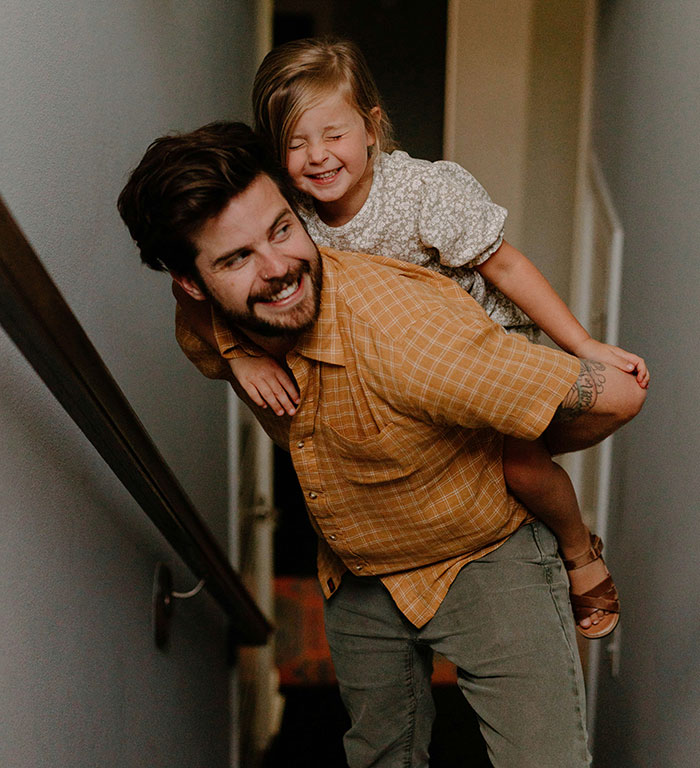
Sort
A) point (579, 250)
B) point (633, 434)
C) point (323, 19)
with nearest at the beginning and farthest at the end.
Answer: point (633, 434)
point (579, 250)
point (323, 19)

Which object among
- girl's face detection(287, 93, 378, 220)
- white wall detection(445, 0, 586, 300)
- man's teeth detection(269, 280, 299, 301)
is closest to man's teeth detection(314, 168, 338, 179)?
girl's face detection(287, 93, 378, 220)

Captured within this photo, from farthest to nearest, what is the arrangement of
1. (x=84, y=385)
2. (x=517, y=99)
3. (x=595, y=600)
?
1. (x=517, y=99)
2. (x=595, y=600)
3. (x=84, y=385)

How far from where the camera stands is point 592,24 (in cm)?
337

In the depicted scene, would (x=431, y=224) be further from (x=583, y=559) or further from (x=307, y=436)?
(x=583, y=559)

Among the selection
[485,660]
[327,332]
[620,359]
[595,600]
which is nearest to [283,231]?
[327,332]

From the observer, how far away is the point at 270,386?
4.39ft

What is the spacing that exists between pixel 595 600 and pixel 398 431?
588 mm

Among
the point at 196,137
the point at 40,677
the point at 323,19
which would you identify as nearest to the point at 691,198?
the point at 196,137

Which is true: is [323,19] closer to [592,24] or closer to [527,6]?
[527,6]

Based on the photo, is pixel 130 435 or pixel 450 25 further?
pixel 450 25

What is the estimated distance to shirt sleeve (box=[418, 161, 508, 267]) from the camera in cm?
145

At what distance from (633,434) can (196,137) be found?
4.91ft

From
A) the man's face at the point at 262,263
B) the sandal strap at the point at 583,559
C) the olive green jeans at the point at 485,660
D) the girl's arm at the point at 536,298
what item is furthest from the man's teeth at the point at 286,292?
the sandal strap at the point at 583,559

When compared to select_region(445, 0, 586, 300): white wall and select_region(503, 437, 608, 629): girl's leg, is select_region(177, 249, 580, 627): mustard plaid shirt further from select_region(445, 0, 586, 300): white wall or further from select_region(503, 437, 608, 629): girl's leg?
select_region(445, 0, 586, 300): white wall
